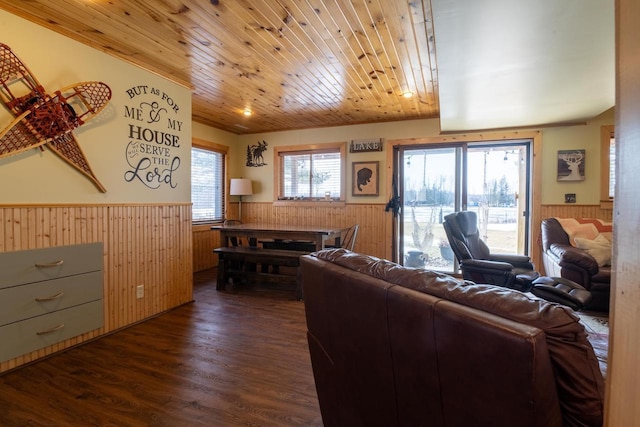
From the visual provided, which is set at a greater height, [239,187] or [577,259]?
[239,187]

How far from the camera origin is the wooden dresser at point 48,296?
7.16 ft

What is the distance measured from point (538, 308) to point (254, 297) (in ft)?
11.7

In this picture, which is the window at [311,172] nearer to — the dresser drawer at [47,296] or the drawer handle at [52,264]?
the dresser drawer at [47,296]

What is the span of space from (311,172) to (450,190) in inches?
Answer: 95.9

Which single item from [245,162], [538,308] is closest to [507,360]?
[538,308]

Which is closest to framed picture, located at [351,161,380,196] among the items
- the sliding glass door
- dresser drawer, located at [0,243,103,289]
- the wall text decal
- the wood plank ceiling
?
the sliding glass door

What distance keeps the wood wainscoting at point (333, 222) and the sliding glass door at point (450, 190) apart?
0.30 metres

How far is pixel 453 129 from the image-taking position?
191 inches

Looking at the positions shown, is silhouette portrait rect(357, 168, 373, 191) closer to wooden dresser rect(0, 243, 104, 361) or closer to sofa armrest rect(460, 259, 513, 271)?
sofa armrest rect(460, 259, 513, 271)

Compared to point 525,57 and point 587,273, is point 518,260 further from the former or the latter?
point 525,57

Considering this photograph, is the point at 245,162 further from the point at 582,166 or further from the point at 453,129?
the point at 582,166

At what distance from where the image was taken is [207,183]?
18.8 feet

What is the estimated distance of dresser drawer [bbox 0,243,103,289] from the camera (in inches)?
85.7

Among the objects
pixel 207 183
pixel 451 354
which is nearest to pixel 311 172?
pixel 207 183
